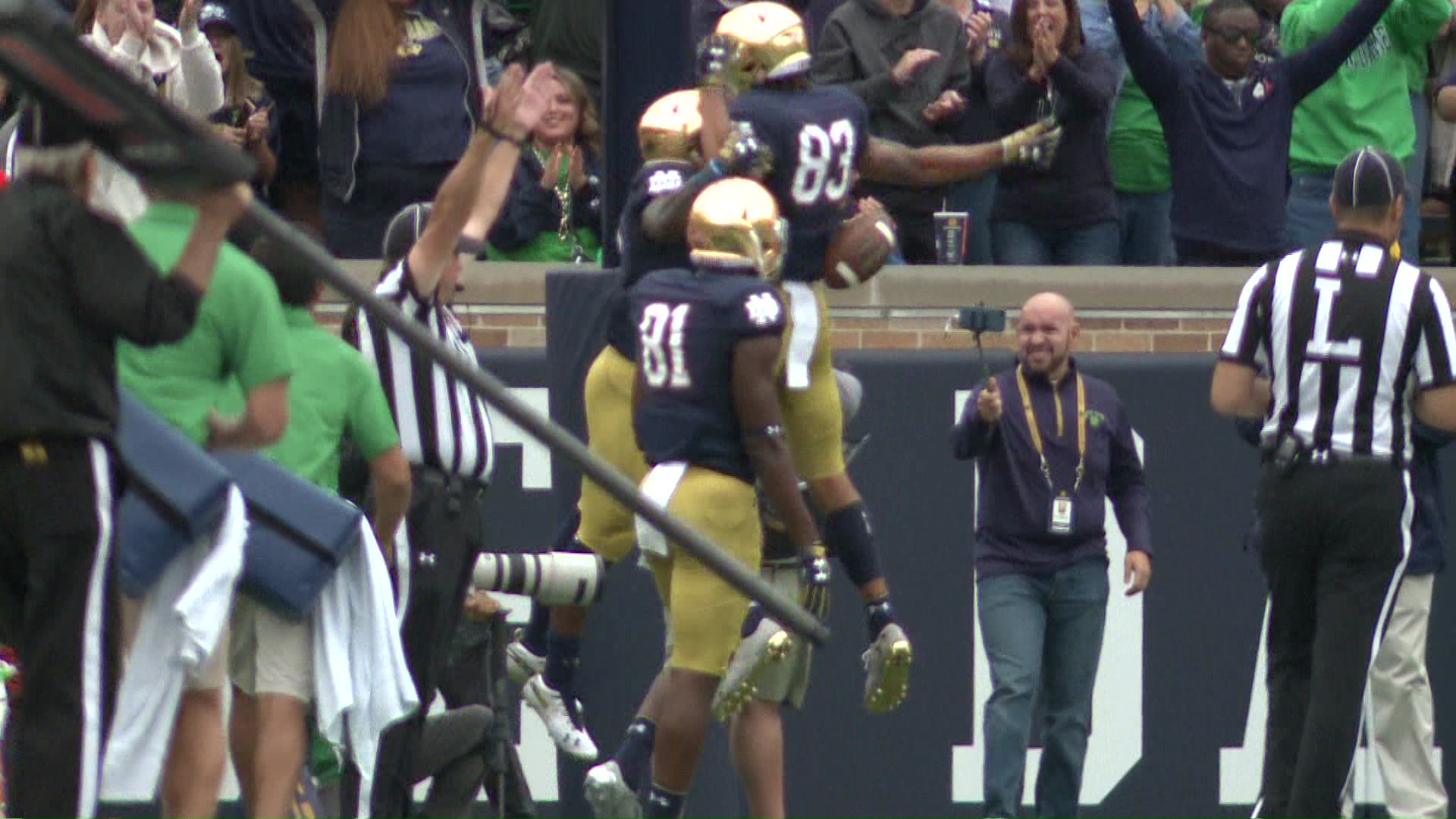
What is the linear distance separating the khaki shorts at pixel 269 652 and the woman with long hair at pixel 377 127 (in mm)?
3544

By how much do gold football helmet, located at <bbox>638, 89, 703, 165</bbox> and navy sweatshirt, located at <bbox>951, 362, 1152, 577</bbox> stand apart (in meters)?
1.41

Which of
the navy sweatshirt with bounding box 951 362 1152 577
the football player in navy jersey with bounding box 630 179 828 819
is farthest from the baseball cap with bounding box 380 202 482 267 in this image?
the navy sweatshirt with bounding box 951 362 1152 577

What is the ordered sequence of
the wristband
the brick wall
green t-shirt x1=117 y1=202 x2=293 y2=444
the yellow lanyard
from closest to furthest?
1. green t-shirt x1=117 y1=202 x2=293 y2=444
2. the wristband
3. the yellow lanyard
4. the brick wall

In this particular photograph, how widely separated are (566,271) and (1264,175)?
331cm

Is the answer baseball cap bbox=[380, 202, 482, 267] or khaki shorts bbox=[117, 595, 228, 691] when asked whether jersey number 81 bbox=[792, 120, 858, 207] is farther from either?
khaki shorts bbox=[117, 595, 228, 691]

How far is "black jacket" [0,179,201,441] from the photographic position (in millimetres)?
6219

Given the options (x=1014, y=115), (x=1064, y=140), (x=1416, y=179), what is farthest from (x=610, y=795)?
(x=1416, y=179)

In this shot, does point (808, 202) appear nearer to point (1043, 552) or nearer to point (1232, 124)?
point (1043, 552)

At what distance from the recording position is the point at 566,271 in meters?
9.58

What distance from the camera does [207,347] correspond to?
7.58 m

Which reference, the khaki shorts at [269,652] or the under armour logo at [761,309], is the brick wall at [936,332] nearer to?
the under armour logo at [761,309]

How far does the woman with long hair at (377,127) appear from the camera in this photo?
11.6 meters

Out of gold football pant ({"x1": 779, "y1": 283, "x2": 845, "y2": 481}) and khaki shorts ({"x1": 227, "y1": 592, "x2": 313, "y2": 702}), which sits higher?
gold football pant ({"x1": 779, "y1": 283, "x2": 845, "y2": 481})

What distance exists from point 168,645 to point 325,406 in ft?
3.91
